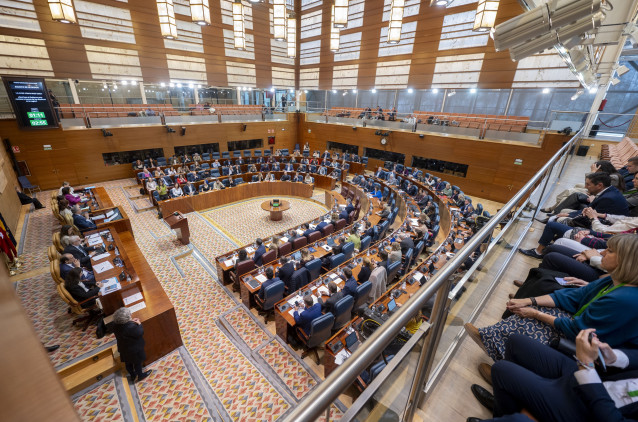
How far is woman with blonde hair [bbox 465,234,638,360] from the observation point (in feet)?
6.25

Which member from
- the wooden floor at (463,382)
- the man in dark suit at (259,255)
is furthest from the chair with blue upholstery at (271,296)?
the wooden floor at (463,382)

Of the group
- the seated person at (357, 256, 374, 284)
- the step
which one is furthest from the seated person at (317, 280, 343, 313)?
the step

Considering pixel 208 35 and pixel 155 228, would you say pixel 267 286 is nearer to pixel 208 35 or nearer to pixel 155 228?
pixel 155 228

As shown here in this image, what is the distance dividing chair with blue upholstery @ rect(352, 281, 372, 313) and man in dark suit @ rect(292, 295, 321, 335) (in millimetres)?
890

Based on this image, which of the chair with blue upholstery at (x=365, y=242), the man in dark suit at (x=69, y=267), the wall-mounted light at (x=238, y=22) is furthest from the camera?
the wall-mounted light at (x=238, y=22)

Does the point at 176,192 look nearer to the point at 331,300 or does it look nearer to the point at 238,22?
the point at 238,22

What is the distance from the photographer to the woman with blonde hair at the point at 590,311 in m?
1.91

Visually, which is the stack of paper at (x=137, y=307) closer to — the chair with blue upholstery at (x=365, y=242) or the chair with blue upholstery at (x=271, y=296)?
the chair with blue upholstery at (x=271, y=296)

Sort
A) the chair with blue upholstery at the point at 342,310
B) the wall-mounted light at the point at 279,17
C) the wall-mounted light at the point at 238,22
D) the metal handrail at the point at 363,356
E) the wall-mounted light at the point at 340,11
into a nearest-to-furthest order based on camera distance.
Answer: the metal handrail at the point at 363,356, the chair with blue upholstery at the point at 342,310, the wall-mounted light at the point at 340,11, the wall-mounted light at the point at 279,17, the wall-mounted light at the point at 238,22

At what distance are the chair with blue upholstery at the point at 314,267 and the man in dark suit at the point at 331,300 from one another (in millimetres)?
1067

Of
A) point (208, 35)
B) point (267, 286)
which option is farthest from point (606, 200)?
point (208, 35)

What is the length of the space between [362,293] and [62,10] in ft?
33.4

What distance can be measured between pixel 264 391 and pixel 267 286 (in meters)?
1.80

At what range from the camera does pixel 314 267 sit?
6.55 m
